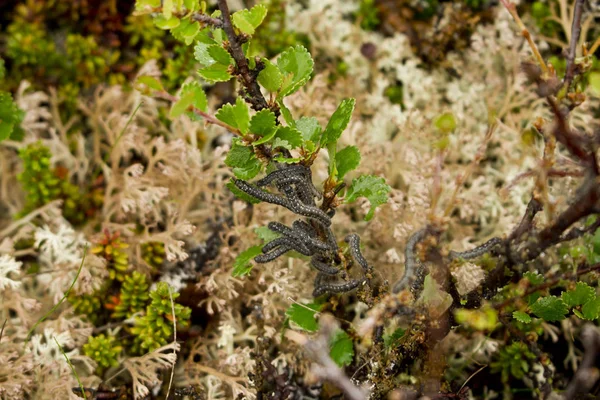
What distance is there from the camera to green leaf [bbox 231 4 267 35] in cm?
110

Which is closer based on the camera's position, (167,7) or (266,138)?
(167,7)

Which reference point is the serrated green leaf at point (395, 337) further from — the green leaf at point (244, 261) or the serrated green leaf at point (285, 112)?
the serrated green leaf at point (285, 112)

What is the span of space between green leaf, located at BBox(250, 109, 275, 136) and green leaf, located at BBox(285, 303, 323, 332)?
1.55ft

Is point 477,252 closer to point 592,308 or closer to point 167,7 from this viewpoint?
point 592,308

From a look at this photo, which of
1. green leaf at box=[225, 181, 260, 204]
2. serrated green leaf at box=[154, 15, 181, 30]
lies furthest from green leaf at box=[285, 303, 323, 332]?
serrated green leaf at box=[154, 15, 181, 30]

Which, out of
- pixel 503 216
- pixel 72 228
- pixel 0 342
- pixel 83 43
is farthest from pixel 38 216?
pixel 503 216

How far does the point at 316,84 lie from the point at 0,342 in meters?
1.33

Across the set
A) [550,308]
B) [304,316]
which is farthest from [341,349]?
[550,308]

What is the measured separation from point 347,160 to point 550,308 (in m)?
0.60

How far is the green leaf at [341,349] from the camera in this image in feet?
4.35

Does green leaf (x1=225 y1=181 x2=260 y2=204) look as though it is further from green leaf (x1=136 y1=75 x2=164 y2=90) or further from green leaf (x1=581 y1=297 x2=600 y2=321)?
green leaf (x1=581 y1=297 x2=600 y2=321)

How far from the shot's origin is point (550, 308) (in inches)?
52.2

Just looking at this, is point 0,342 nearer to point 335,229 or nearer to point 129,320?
point 129,320

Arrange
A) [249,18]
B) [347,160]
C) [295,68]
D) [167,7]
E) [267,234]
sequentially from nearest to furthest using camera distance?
[167,7] < [249,18] < [295,68] < [347,160] < [267,234]
